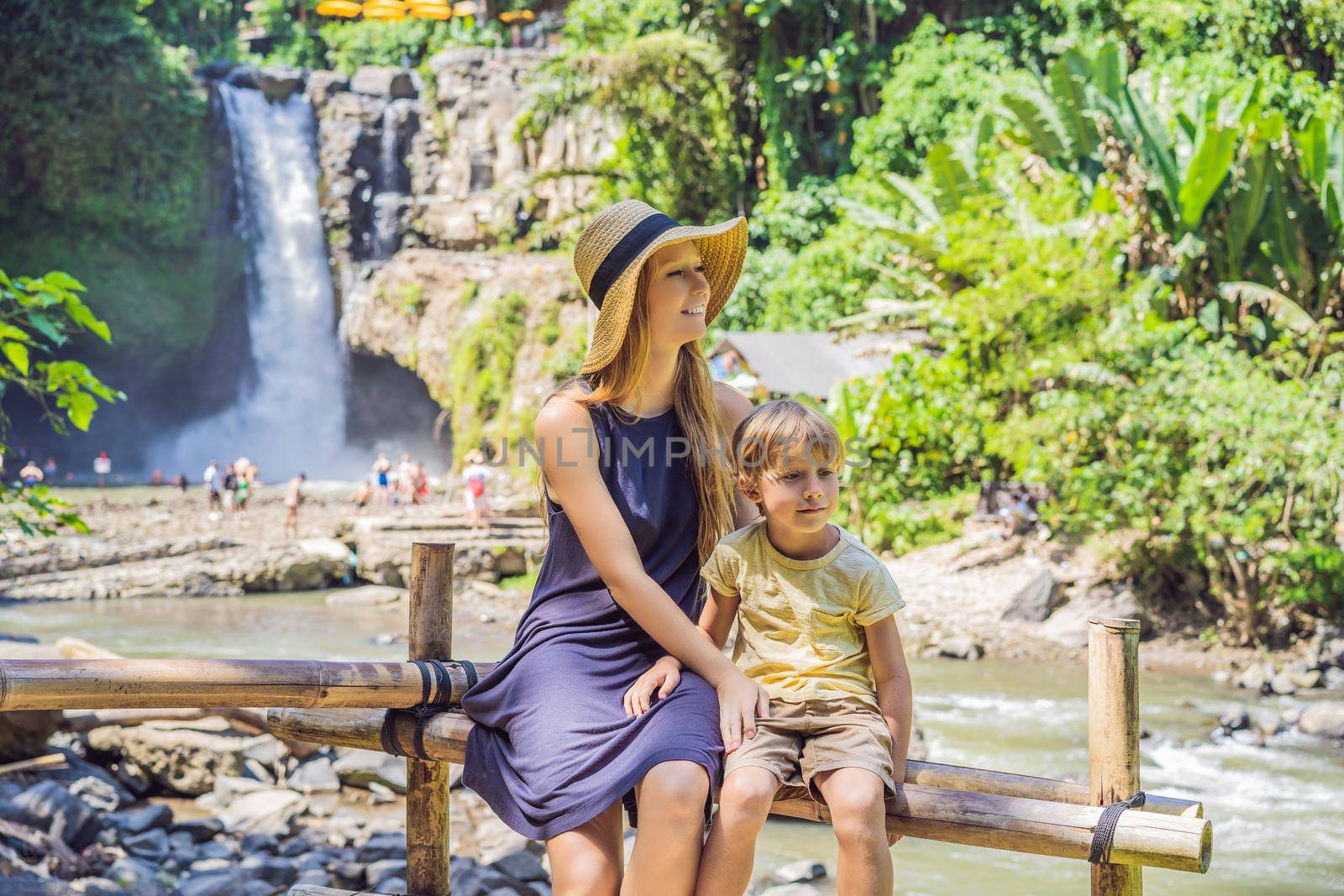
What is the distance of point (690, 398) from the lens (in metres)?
2.77

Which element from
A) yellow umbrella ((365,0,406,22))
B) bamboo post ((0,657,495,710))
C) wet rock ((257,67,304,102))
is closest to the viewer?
bamboo post ((0,657,495,710))

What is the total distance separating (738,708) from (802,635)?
21 cm

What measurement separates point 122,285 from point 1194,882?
26891 mm

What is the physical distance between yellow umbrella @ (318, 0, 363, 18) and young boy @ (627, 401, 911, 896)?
106 feet

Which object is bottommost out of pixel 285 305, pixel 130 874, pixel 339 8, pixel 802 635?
pixel 130 874

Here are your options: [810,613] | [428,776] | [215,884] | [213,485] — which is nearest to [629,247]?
[810,613]

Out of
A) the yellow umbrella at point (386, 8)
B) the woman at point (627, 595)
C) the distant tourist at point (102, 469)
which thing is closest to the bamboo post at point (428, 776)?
the woman at point (627, 595)

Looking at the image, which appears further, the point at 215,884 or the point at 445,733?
the point at 215,884

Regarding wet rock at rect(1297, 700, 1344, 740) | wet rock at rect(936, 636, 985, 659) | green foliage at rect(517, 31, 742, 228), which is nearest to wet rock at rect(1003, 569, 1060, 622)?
wet rock at rect(936, 636, 985, 659)

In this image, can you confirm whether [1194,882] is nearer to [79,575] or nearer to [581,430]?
[581,430]

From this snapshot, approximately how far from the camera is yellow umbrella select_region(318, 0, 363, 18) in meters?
31.8

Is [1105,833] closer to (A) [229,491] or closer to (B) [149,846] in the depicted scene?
(B) [149,846]

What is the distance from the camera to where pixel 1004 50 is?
21078 millimetres

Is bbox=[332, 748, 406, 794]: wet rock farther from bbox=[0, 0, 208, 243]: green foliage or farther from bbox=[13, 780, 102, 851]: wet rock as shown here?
bbox=[0, 0, 208, 243]: green foliage
